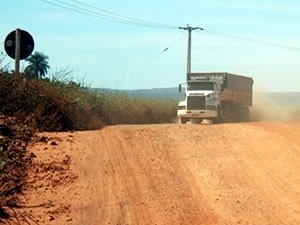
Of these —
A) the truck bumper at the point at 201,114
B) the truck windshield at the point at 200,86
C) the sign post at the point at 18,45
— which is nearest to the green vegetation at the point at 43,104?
the sign post at the point at 18,45

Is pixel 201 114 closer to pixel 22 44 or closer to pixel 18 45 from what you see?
pixel 22 44

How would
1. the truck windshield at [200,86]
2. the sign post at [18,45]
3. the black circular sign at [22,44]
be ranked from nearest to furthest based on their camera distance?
the sign post at [18,45] < the black circular sign at [22,44] < the truck windshield at [200,86]

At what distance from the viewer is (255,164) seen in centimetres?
1545

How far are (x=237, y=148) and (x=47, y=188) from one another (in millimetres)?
5798

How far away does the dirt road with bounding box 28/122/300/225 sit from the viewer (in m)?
12.0

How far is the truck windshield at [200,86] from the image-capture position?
3975 cm

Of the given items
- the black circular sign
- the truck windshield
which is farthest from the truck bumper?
the black circular sign

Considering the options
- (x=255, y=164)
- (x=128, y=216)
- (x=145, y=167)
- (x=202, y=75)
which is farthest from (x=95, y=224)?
(x=202, y=75)

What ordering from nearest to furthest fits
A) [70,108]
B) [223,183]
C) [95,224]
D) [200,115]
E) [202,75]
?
[95,224] < [223,183] < [70,108] < [200,115] < [202,75]

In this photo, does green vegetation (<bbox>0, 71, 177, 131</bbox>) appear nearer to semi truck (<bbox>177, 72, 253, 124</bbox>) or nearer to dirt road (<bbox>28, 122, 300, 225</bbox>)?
dirt road (<bbox>28, 122, 300, 225</bbox>)

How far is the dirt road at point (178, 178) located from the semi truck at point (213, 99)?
1967 cm

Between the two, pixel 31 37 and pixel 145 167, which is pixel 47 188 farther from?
pixel 31 37

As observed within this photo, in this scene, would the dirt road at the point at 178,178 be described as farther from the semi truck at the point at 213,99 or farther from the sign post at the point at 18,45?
the semi truck at the point at 213,99

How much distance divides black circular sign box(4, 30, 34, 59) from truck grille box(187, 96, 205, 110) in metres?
22.3
